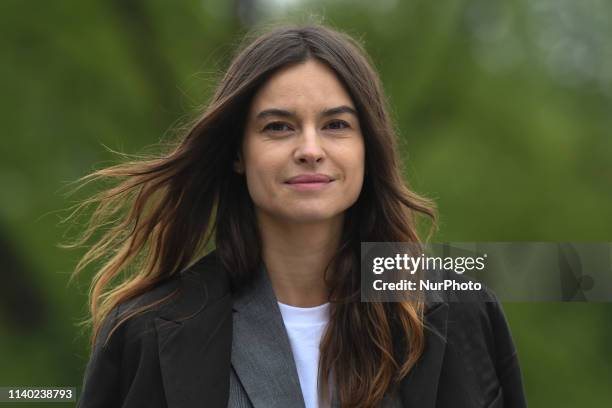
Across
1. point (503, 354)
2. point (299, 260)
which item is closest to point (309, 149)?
point (299, 260)

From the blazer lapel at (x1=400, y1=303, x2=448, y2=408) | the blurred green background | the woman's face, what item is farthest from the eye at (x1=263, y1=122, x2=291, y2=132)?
the blurred green background

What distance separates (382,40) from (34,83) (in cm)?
178

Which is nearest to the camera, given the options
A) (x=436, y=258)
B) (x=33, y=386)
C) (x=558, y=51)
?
(x=436, y=258)

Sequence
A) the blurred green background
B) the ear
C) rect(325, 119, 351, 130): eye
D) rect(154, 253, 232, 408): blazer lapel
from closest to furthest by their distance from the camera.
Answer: rect(154, 253, 232, 408): blazer lapel, rect(325, 119, 351, 130): eye, the ear, the blurred green background

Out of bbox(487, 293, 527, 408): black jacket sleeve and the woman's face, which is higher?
the woman's face

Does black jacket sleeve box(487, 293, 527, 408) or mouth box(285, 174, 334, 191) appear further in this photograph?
black jacket sleeve box(487, 293, 527, 408)

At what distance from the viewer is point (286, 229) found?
2074 mm

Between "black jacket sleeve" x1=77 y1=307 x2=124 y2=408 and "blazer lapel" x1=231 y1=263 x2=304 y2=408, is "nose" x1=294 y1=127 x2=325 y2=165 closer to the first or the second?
"blazer lapel" x1=231 y1=263 x2=304 y2=408

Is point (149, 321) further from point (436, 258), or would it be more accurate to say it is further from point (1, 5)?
point (1, 5)

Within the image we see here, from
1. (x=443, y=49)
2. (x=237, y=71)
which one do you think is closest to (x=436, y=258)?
(x=237, y=71)

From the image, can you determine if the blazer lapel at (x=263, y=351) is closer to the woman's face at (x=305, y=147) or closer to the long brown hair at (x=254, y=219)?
the long brown hair at (x=254, y=219)

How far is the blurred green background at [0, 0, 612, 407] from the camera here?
167 inches

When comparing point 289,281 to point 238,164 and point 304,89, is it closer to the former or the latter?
point 238,164

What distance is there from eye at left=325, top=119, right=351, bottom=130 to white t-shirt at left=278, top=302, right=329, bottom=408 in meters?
0.41
